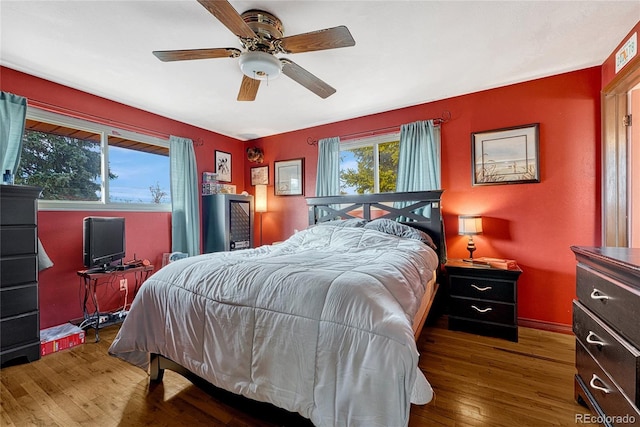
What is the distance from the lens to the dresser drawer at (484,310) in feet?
8.27

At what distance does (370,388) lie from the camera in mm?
1062

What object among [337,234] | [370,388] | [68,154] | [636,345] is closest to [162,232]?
[68,154]

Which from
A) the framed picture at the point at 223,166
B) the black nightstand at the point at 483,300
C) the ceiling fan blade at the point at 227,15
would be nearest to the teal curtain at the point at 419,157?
the black nightstand at the point at 483,300

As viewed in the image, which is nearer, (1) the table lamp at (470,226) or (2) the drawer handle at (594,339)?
(2) the drawer handle at (594,339)

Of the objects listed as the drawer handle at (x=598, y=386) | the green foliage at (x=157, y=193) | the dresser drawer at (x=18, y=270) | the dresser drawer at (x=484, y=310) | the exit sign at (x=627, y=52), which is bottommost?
the dresser drawer at (x=484, y=310)

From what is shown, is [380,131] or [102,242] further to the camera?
[380,131]

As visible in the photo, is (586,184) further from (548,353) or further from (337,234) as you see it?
(337,234)

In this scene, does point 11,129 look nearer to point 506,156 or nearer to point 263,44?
point 263,44

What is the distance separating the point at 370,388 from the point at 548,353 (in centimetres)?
215

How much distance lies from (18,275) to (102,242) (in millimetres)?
680

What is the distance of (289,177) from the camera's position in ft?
14.7

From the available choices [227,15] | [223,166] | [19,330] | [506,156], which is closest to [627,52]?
[506,156]

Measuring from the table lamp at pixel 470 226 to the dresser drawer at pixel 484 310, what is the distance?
1.48ft

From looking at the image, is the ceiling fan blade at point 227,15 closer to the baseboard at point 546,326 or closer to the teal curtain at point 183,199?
the teal curtain at point 183,199
